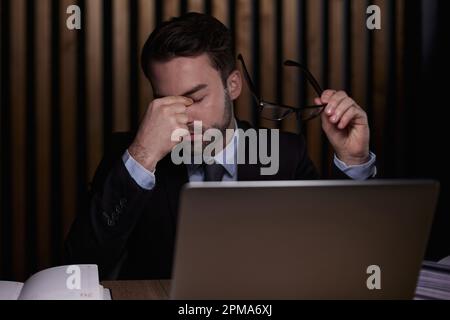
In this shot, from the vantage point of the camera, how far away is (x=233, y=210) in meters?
0.80

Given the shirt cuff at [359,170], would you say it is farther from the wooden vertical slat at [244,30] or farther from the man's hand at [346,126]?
the wooden vertical slat at [244,30]

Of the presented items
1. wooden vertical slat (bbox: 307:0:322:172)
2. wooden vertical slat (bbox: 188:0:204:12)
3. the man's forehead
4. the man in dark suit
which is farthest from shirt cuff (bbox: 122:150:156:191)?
wooden vertical slat (bbox: 307:0:322:172)

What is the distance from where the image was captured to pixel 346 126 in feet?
5.70

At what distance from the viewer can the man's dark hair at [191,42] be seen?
1.87 metres

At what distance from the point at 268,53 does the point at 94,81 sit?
0.66 meters

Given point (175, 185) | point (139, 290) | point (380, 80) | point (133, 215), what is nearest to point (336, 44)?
point (380, 80)

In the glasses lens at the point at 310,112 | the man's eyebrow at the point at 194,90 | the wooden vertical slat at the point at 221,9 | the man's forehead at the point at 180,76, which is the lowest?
the glasses lens at the point at 310,112

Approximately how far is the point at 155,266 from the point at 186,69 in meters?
0.58

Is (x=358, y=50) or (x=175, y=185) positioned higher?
(x=358, y=50)

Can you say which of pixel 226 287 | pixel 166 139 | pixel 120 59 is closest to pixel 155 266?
pixel 166 139

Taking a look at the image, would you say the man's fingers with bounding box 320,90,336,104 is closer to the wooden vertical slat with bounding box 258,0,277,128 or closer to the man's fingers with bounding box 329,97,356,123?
the man's fingers with bounding box 329,97,356,123

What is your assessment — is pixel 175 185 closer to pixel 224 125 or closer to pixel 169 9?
pixel 224 125

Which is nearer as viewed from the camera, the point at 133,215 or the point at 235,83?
the point at 133,215

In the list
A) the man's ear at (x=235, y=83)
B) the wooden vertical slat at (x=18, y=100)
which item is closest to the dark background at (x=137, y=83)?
the wooden vertical slat at (x=18, y=100)
